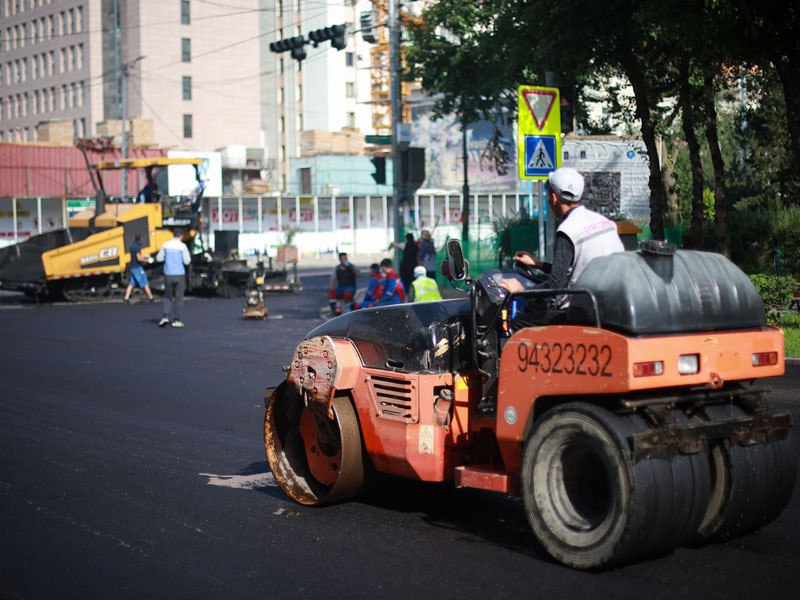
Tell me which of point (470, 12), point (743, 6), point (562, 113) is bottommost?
point (562, 113)

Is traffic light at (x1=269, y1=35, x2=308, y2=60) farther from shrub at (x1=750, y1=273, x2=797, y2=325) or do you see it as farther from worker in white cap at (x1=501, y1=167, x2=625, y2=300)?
worker in white cap at (x1=501, y1=167, x2=625, y2=300)

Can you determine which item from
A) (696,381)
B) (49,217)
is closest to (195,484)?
(696,381)

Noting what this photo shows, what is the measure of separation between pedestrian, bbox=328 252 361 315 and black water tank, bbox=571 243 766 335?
15657 millimetres

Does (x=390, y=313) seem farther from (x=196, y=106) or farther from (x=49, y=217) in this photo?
(x=196, y=106)

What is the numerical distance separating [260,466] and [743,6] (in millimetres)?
8743

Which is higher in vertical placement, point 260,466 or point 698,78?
point 698,78

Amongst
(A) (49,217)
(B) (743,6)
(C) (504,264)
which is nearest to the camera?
(B) (743,6)

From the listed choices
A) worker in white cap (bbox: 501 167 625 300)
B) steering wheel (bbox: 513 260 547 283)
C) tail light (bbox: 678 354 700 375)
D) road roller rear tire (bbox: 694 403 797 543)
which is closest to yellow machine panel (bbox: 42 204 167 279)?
steering wheel (bbox: 513 260 547 283)

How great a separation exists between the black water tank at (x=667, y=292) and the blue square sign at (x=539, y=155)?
700 cm

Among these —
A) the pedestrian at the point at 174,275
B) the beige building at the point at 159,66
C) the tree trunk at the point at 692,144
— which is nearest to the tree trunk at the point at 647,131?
the tree trunk at the point at 692,144

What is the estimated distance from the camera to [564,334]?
5094 mm

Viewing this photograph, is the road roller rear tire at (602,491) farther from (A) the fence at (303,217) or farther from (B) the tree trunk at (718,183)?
(A) the fence at (303,217)

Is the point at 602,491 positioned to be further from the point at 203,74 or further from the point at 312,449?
the point at 203,74

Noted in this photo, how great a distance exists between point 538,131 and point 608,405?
7790 mm
